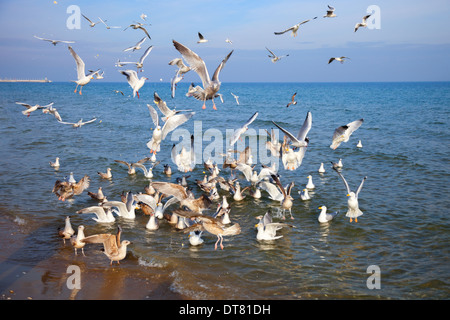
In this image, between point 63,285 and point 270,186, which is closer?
point 63,285

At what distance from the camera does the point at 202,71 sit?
8859mm

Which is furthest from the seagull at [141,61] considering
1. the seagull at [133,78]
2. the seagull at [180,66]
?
the seagull at [180,66]

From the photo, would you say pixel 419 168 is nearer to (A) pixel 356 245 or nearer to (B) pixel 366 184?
(B) pixel 366 184

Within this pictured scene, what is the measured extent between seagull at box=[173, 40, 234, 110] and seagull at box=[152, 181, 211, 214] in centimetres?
202

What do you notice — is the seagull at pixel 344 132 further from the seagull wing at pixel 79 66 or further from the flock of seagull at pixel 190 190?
the seagull wing at pixel 79 66

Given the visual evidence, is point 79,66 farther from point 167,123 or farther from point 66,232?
point 66,232

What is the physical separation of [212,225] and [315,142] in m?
16.9

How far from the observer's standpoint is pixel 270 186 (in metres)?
12.5

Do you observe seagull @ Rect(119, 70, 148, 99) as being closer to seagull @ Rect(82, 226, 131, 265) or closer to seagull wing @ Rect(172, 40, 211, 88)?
seagull wing @ Rect(172, 40, 211, 88)

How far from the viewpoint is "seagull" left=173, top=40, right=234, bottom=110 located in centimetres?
835
